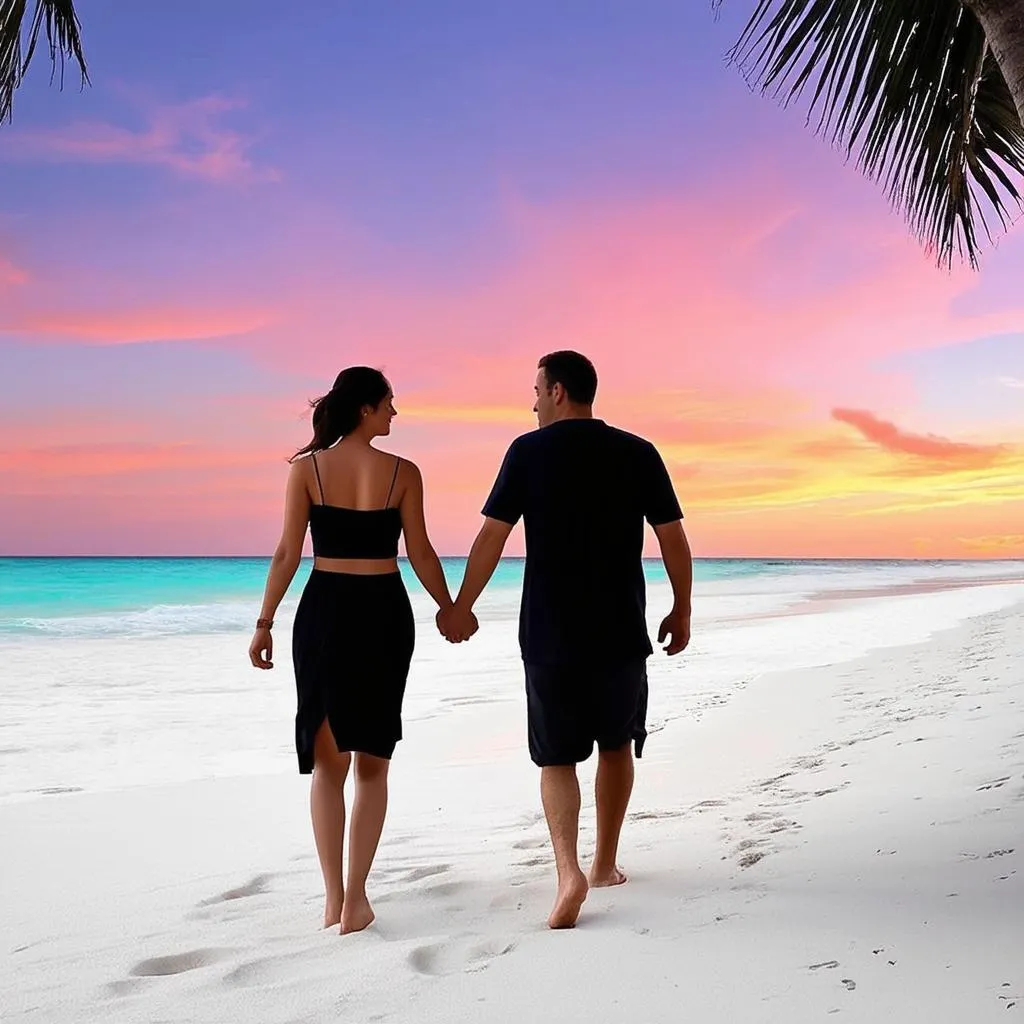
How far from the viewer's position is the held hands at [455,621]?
3.91m

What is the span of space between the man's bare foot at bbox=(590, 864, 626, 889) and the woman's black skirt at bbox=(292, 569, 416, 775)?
88 cm

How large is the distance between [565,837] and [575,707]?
43 centimetres

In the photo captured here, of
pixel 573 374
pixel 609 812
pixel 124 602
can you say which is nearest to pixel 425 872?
pixel 609 812

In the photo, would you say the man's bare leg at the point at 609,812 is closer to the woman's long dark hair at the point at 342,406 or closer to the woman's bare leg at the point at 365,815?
the woman's bare leg at the point at 365,815

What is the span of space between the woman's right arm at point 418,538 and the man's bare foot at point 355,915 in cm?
102

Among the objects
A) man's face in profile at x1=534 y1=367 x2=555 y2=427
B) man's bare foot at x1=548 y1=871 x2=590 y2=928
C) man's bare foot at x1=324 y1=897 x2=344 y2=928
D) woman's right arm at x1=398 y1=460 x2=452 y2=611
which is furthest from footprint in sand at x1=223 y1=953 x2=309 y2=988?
man's face in profile at x1=534 y1=367 x2=555 y2=427

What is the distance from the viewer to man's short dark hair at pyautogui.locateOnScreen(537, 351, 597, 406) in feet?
12.4

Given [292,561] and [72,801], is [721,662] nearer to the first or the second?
[72,801]

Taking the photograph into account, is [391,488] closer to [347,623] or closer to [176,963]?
[347,623]

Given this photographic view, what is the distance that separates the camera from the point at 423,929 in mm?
3432

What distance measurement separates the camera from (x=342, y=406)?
12.3 feet

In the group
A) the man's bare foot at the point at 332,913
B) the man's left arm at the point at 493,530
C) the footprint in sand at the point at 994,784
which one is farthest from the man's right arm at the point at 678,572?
the footprint in sand at the point at 994,784

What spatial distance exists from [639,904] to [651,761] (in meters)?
3.44

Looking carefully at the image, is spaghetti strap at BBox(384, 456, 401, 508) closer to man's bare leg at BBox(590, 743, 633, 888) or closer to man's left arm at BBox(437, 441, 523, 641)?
man's left arm at BBox(437, 441, 523, 641)
